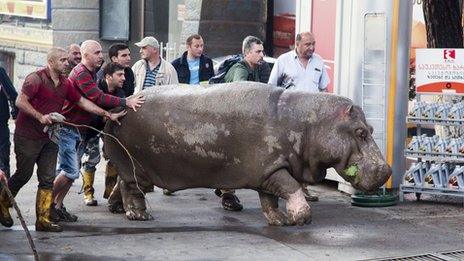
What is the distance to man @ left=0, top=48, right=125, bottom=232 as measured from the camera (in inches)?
389

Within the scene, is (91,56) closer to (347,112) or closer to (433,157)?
(347,112)

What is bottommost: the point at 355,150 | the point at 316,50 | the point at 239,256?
the point at 239,256

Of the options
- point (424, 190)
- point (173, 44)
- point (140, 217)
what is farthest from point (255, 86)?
point (173, 44)

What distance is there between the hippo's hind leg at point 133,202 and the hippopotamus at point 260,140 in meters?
0.38

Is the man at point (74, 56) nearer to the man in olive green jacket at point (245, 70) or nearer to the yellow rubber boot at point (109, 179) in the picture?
the yellow rubber boot at point (109, 179)

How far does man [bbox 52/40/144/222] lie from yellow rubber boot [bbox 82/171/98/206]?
0.78 m

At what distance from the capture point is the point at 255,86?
10461 mm

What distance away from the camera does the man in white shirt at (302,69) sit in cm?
1184

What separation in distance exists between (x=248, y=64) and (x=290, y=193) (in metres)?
2.02

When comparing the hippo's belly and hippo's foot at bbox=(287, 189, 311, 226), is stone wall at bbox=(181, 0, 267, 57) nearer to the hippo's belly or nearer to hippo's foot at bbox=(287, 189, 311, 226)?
the hippo's belly

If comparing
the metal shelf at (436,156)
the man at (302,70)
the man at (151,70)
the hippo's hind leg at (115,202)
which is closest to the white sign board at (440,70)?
the metal shelf at (436,156)

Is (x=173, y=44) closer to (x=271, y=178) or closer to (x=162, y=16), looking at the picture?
(x=162, y=16)

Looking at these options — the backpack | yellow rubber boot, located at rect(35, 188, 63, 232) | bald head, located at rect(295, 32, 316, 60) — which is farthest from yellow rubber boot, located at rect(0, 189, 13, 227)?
bald head, located at rect(295, 32, 316, 60)

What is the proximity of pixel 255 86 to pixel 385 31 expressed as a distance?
209 centimetres
